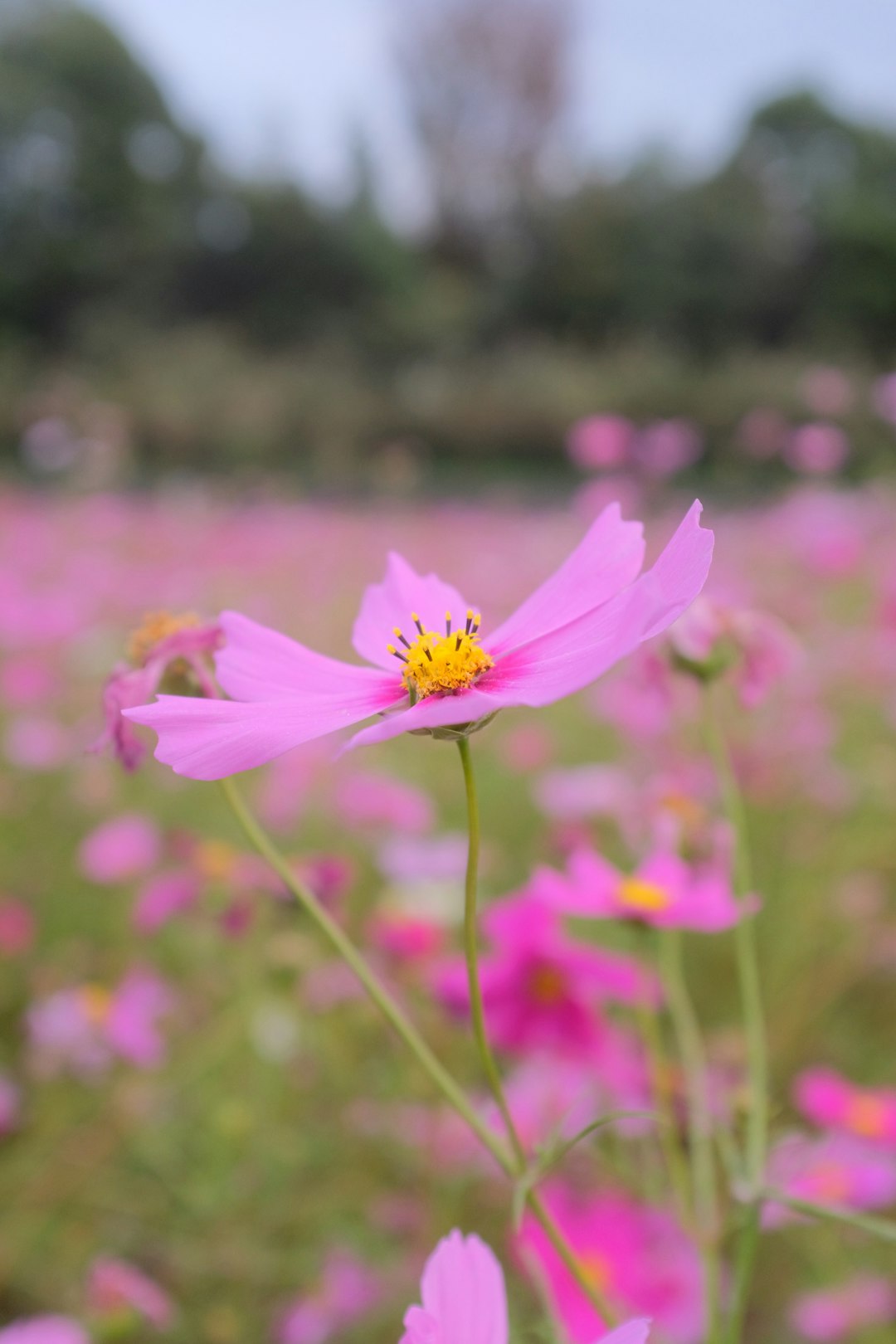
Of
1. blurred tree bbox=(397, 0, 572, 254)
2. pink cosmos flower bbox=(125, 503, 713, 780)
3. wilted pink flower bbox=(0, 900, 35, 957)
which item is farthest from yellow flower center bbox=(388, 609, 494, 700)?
blurred tree bbox=(397, 0, 572, 254)

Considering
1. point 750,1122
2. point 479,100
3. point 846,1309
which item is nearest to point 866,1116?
point 846,1309

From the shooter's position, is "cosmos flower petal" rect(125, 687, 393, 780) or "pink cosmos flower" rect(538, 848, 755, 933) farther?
"pink cosmos flower" rect(538, 848, 755, 933)

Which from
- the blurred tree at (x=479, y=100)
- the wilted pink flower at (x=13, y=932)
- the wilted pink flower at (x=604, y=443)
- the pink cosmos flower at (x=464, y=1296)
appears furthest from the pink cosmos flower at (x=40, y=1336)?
the blurred tree at (x=479, y=100)

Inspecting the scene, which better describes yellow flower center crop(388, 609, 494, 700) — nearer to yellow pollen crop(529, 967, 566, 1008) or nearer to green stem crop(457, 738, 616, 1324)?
green stem crop(457, 738, 616, 1324)

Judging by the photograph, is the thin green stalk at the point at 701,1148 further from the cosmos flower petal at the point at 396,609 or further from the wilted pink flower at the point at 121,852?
the wilted pink flower at the point at 121,852

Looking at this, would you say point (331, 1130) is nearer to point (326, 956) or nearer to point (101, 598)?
point (326, 956)

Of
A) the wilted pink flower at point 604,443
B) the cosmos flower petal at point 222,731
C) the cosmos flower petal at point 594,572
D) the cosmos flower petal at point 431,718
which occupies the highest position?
the wilted pink flower at point 604,443
